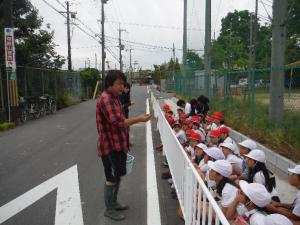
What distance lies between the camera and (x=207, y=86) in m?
15.0

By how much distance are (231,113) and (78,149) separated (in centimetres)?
501

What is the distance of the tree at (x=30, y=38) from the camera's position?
1895 cm

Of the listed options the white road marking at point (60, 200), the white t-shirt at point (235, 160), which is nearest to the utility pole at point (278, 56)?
the white t-shirt at point (235, 160)

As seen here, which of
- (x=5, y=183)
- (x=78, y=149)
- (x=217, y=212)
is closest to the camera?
(x=217, y=212)

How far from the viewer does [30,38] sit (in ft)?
62.8

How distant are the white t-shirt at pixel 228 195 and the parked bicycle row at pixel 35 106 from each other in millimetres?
12792

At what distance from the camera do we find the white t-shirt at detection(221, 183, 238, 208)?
3.62 meters

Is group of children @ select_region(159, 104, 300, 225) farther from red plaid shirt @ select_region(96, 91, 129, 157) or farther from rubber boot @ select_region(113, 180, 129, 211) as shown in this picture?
rubber boot @ select_region(113, 180, 129, 211)

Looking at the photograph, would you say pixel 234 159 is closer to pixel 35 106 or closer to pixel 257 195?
pixel 257 195

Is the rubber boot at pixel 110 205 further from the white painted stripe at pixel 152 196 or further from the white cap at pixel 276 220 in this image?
the white cap at pixel 276 220

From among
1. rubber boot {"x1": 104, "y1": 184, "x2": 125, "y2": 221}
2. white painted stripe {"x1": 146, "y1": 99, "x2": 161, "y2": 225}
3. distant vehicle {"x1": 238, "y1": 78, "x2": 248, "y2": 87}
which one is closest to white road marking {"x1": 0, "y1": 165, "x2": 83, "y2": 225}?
rubber boot {"x1": 104, "y1": 184, "x2": 125, "y2": 221}

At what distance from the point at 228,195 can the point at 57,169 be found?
167 inches

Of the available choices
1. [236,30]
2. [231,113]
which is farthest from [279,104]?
[236,30]

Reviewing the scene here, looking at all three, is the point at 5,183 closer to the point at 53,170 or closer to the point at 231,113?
the point at 53,170
